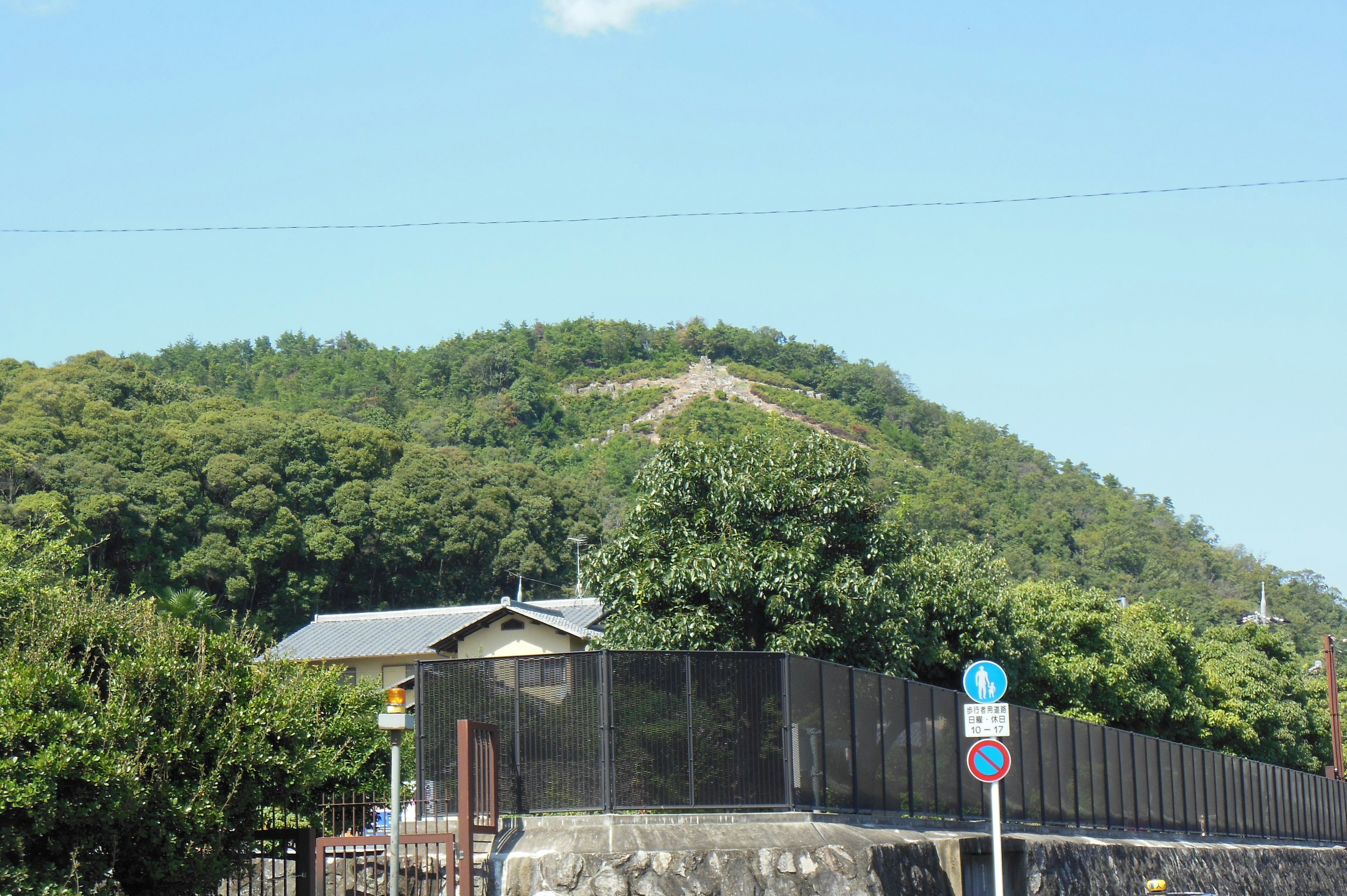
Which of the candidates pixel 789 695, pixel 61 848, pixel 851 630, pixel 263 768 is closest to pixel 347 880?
pixel 263 768

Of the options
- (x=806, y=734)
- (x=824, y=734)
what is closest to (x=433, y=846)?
(x=806, y=734)

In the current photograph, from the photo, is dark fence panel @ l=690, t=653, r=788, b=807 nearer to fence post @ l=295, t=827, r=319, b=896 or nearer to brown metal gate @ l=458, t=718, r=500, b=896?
brown metal gate @ l=458, t=718, r=500, b=896

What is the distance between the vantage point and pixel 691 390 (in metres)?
147

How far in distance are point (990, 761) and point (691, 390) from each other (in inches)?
5205

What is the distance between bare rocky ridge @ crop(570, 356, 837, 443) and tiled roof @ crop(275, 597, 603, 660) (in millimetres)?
69604

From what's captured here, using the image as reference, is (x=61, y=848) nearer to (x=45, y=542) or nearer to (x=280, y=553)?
(x=45, y=542)

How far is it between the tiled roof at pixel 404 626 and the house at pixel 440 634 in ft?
0.12

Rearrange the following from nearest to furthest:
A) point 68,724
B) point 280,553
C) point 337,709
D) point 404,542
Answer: point 68,724 → point 337,709 → point 280,553 → point 404,542

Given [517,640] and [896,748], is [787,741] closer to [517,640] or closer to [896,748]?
[896,748]

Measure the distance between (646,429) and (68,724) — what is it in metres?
113

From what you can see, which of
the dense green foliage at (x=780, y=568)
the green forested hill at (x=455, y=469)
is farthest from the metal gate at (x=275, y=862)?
the green forested hill at (x=455, y=469)

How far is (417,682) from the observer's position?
14.6 m

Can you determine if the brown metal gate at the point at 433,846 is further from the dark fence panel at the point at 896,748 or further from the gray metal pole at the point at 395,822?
the dark fence panel at the point at 896,748

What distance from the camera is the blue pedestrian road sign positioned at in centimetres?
1520
